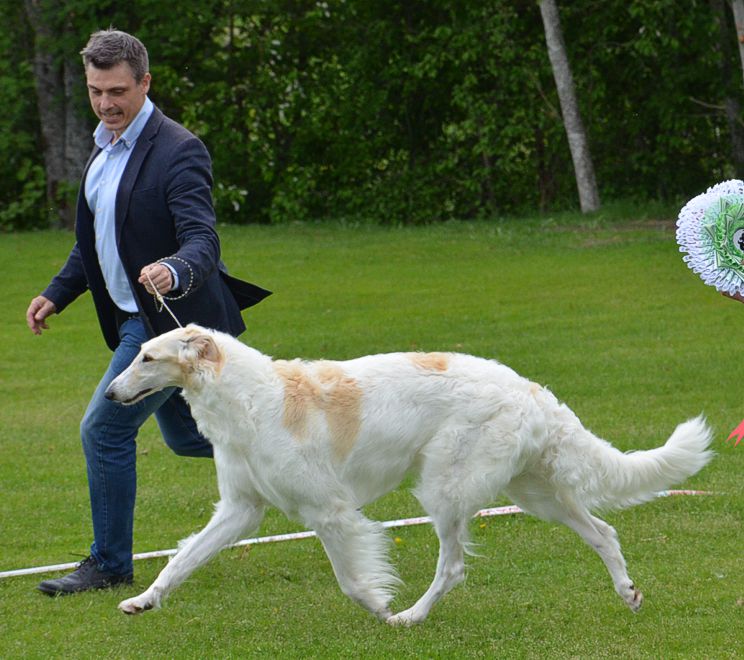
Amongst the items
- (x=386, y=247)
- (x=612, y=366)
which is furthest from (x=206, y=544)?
(x=386, y=247)

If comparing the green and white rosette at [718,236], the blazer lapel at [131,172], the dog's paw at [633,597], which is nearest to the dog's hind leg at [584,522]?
the dog's paw at [633,597]

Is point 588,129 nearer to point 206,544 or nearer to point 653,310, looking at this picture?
point 653,310

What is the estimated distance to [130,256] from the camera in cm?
552

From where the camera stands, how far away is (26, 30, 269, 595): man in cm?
543

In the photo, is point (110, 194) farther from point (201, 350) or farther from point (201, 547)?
point (201, 547)

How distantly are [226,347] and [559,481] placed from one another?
1469mm

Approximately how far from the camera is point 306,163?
22531 millimetres

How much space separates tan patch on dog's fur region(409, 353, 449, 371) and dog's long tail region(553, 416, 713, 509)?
0.61 meters

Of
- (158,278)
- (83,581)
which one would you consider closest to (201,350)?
(158,278)

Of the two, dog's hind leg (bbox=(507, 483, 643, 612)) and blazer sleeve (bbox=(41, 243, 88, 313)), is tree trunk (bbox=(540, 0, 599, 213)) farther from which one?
dog's hind leg (bbox=(507, 483, 643, 612))

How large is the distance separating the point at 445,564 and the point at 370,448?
0.56 m

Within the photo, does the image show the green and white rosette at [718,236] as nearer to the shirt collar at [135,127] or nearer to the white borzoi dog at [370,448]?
the white borzoi dog at [370,448]

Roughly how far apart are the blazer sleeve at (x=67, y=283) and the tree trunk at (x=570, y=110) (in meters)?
14.5

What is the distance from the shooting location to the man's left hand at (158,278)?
5.03 meters
